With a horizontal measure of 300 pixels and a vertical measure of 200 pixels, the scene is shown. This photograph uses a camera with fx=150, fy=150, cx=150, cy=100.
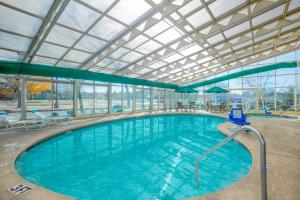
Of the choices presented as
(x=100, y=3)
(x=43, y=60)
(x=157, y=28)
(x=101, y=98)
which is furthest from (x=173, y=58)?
(x=43, y=60)

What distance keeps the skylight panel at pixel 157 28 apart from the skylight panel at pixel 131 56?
6.47ft

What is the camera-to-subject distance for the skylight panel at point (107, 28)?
209 inches

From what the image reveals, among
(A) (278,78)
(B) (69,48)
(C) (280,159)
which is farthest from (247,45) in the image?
(B) (69,48)

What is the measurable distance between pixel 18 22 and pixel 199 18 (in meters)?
6.25

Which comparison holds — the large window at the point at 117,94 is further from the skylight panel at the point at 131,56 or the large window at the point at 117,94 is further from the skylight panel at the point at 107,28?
the skylight panel at the point at 107,28

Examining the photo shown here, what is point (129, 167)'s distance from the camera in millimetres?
3975

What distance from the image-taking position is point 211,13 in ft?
18.6

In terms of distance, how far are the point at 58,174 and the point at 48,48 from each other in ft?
17.8

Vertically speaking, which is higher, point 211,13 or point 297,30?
point 297,30

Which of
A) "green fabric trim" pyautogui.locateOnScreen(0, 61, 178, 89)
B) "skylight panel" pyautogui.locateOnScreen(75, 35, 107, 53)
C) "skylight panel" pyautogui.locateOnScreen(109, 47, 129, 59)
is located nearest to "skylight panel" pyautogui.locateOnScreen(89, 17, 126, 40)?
"skylight panel" pyautogui.locateOnScreen(75, 35, 107, 53)

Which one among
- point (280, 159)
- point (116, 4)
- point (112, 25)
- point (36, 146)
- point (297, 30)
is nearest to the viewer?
point (280, 159)

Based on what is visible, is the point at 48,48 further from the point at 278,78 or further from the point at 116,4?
the point at 278,78

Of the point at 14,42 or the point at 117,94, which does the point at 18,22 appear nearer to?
the point at 14,42

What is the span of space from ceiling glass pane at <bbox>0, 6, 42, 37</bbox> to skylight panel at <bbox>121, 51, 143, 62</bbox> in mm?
4137
